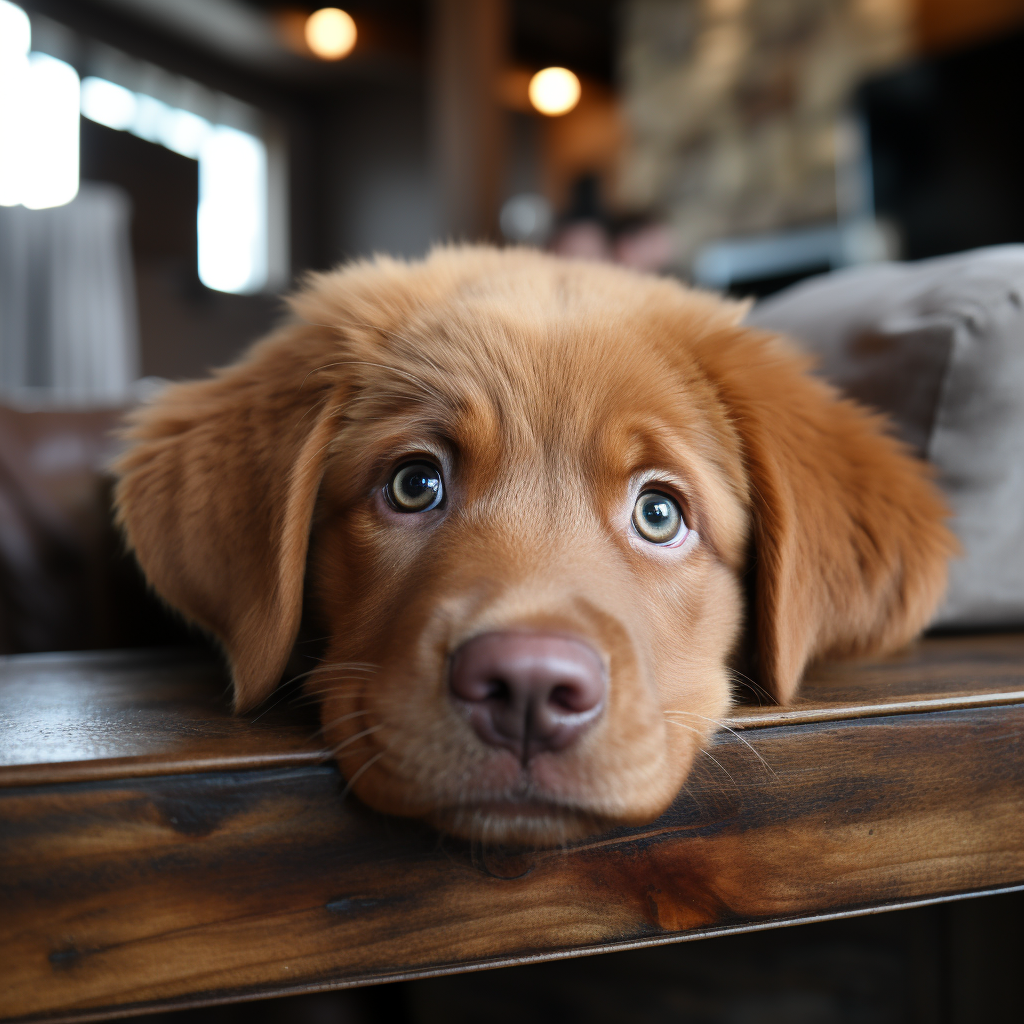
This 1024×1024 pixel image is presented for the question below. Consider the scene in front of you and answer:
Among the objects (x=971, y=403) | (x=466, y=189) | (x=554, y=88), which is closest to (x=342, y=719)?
(x=971, y=403)

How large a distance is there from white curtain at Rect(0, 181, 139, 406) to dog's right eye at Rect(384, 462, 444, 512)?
837cm

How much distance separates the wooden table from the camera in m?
1.05

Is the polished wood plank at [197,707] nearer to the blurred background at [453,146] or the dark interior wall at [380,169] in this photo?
the blurred background at [453,146]

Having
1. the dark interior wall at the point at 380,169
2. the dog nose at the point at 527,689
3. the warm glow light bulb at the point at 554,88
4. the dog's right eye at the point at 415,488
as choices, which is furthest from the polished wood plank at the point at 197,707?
the dark interior wall at the point at 380,169

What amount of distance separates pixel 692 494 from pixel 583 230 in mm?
7277

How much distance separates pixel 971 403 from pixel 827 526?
1.74 ft

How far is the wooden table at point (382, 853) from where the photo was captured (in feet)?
3.43

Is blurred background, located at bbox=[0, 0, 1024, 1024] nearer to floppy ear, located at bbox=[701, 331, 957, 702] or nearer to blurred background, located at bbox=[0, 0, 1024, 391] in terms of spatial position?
blurred background, located at bbox=[0, 0, 1024, 391]

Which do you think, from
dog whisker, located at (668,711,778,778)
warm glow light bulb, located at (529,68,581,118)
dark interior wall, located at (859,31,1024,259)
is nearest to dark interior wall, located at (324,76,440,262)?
warm glow light bulb, located at (529,68,581,118)

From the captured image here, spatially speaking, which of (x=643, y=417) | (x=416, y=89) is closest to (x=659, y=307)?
(x=643, y=417)

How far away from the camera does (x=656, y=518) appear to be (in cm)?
168

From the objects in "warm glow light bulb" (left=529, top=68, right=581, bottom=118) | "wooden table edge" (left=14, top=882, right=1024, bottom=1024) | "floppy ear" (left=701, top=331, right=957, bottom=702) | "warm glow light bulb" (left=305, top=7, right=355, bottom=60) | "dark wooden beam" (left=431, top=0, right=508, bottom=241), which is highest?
"warm glow light bulb" (left=529, top=68, right=581, bottom=118)

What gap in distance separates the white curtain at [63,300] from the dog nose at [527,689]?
8912 millimetres

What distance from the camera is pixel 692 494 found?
169cm
